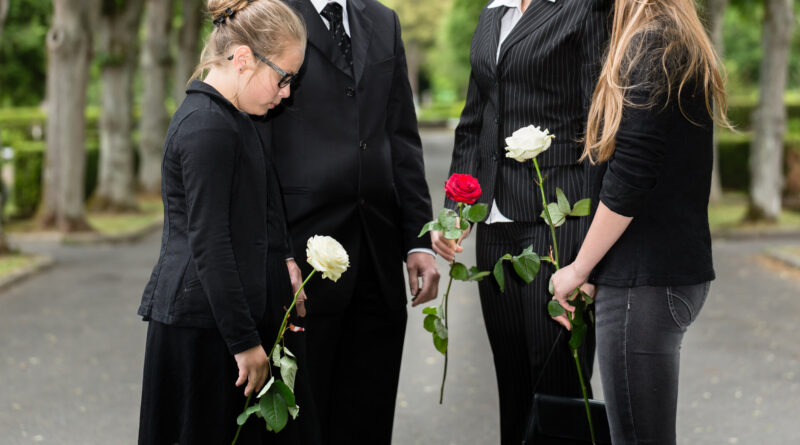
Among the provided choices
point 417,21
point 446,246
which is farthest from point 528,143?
point 417,21

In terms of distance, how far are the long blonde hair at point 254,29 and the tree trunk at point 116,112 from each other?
15.0 m

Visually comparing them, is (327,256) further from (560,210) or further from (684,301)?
(684,301)

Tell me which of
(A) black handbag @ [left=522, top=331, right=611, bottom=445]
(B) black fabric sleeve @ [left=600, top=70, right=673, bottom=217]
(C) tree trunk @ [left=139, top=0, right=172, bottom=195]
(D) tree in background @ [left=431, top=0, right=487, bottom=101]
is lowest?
(A) black handbag @ [left=522, top=331, right=611, bottom=445]

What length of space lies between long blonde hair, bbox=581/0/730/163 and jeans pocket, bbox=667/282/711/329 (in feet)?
1.35

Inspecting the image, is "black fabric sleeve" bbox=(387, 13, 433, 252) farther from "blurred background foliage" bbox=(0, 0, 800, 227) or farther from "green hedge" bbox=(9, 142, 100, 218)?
"green hedge" bbox=(9, 142, 100, 218)

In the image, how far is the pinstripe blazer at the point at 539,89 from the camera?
311cm

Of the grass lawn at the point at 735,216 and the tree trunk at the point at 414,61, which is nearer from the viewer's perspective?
the grass lawn at the point at 735,216

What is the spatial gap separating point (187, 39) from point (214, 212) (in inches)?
763

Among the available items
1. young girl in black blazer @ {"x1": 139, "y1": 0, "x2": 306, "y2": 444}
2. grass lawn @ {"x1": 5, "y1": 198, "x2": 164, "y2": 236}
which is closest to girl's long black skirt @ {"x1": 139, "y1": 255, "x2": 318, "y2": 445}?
young girl in black blazer @ {"x1": 139, "y1": 0, "x2": 306, "y2": 444}

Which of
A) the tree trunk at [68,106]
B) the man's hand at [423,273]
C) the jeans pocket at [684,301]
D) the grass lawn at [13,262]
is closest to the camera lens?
the jeans pocket at [684,301]

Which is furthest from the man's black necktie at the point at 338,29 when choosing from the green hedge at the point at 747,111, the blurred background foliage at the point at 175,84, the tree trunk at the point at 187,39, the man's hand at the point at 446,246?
the green hedge at the point at 747,111

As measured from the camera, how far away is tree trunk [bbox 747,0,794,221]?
1417 centimetres

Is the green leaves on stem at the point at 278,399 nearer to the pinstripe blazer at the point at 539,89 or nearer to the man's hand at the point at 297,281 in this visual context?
the man's hand at the point at 297,281

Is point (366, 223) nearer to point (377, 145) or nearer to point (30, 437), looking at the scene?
point (377, 145)
